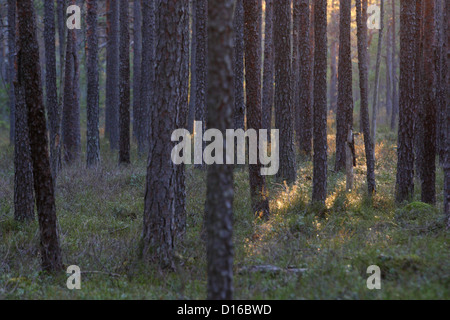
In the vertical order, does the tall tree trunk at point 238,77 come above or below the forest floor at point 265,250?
above

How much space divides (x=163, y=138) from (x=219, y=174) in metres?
2.61

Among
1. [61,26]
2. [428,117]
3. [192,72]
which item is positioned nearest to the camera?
[428,117]

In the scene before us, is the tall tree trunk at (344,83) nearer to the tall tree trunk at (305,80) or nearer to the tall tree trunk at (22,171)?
the tall tree trunk at (305,80)

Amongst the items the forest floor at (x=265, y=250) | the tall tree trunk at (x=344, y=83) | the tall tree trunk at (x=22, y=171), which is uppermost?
the tall tree trunk at (x=344, y=83)

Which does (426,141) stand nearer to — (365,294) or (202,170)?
(365,294)

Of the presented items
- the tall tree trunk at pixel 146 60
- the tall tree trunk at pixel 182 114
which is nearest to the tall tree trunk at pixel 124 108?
the tall tree trunk at pixel 146 60

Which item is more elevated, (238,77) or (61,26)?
(61,26)

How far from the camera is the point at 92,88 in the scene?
16.9 metres

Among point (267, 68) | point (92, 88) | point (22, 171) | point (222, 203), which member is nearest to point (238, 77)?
point (267, 68)

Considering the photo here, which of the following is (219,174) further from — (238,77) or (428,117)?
(428,117)

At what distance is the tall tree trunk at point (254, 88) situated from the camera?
9.02 metres

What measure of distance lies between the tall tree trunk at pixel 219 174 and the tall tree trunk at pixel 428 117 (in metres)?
7.16

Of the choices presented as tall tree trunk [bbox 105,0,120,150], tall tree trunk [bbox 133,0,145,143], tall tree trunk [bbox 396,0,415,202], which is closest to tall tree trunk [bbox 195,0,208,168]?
tall tree trunk [bbox 396,0,415,202]
